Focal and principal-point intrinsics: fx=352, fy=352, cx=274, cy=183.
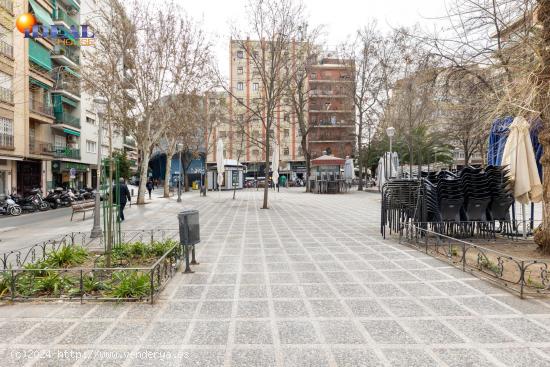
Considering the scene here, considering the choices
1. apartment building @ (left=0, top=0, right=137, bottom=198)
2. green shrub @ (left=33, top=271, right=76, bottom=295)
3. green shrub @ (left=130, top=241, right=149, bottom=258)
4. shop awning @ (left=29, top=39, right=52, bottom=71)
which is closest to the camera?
green shrub @ (left=33, top=271, right=76, bottom=295)

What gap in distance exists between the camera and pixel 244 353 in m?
3.06

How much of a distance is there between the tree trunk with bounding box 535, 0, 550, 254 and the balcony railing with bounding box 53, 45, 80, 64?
32976 mm

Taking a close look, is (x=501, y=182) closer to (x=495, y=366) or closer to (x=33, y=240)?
(x=495, y=366)

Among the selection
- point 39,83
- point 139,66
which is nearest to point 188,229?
point 139,66

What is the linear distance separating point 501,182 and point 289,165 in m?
52.1

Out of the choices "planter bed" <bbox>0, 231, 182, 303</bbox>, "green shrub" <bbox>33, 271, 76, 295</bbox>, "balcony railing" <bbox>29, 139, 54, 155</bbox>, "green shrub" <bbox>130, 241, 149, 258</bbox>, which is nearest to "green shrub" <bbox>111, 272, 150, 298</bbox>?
"planter bed" <bbox>0, 231, 182, 303</bbox>

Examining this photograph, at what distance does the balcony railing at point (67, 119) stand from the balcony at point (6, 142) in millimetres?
7599

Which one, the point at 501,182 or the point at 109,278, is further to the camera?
the point at 501,182

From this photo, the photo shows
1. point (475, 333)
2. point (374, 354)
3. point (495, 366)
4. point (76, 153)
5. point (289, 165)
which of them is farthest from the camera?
point (289, 165)

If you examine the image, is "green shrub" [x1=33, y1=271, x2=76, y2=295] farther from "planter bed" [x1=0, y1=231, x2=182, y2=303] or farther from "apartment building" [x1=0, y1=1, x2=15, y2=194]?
"apartment building" [x1=0, y1=1, x2=15, y2=194]

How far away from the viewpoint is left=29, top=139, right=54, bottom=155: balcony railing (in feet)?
83.4

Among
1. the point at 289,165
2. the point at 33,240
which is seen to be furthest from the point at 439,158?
the point at 33,240

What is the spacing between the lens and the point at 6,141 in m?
21.9

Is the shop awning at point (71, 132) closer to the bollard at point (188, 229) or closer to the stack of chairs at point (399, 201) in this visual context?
the bollard at point (188, 229)
